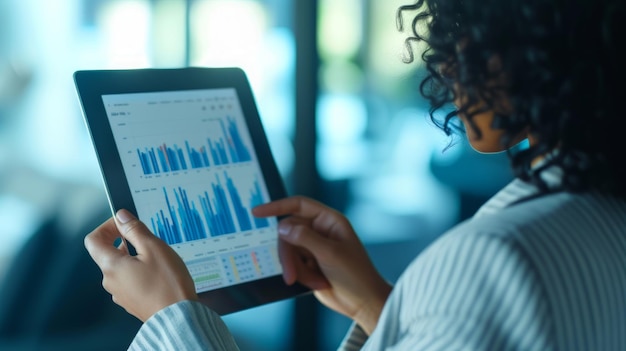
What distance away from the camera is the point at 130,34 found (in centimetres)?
271

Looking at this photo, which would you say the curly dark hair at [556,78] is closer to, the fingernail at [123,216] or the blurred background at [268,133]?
the fingernail at [123,216]

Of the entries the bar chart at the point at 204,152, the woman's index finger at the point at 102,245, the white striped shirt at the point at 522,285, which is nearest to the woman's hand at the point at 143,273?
the woman's index finger at the point at 102,245

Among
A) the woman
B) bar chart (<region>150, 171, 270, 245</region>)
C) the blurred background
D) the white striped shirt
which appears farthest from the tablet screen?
the blurred background

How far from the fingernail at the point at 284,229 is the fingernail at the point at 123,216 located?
0.92 feet

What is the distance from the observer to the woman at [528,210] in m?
0.69

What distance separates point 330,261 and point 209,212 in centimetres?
21

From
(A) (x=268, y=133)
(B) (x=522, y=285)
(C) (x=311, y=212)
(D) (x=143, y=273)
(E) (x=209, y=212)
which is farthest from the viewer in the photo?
(A) (x=268, y=133)

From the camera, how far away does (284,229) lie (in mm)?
1202

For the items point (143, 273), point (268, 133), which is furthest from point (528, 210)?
point (268, 133)

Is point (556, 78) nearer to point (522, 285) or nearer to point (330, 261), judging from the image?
point (522, 285)

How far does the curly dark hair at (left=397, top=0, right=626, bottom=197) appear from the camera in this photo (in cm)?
74

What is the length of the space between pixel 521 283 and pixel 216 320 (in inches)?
14.9

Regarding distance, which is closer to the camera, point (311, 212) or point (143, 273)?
point (143, 273)

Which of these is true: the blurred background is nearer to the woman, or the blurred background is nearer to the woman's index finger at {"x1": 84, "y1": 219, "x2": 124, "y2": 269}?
the woman's index finger at {"x1": 84, "y1": 219, "x2": 124, "y2": 269}
